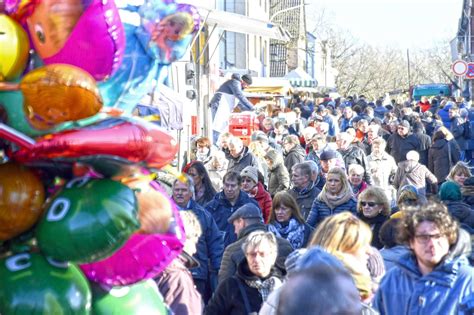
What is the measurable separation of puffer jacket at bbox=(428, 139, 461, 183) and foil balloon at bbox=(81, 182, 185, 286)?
39.0ft

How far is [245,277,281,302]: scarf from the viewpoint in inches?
251

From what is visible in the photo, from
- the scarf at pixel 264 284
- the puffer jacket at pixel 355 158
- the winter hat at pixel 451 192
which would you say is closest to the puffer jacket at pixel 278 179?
the puffer jacket at pixel 355 158

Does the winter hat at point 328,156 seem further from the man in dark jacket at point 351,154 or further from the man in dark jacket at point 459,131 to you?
the man in dark jacket at point 459,131

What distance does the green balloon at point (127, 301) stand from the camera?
4.41 meters

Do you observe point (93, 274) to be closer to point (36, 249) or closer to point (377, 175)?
point (36, 249)

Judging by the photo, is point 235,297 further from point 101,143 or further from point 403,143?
point 403,143

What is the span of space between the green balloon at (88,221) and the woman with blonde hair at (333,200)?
5386 mm

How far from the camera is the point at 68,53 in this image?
4.21 metres

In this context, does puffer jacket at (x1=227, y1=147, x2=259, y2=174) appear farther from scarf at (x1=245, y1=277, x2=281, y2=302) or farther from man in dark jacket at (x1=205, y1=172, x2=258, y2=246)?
scarf at (x1=245, y1=277, x2=281, y2=302)

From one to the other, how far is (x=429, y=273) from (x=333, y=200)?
13.0 feet

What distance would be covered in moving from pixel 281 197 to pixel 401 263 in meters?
3.24

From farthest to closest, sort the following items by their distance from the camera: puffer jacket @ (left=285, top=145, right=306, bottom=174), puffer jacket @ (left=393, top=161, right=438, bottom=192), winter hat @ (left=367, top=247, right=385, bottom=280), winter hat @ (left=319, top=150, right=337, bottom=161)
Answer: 1. puffer jacket @ (left=285, top=145, right=306, bottom=174)
2. puffer jacket @ (left=393, top=161, right=438, bottom=192)
3. winter hat @ (left=319, top=150, right=337, bottom=161)
4. winter hat @ (left=367, top=247, right=385, bottom=280)

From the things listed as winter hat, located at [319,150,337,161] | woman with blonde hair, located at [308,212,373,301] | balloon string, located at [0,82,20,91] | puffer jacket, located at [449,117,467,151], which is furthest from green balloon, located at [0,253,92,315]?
puffer jacket, located at [449,117,467,151]

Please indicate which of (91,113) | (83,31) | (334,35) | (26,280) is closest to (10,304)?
(26,280)
